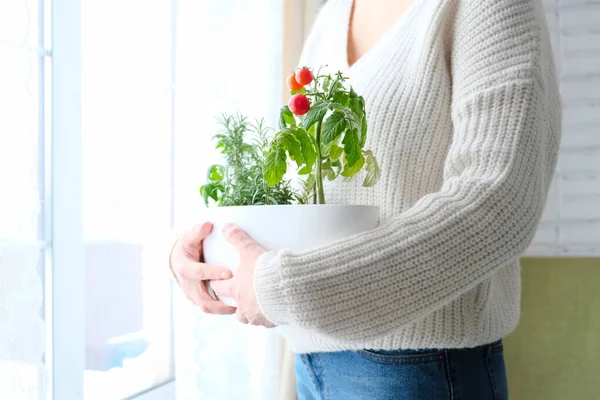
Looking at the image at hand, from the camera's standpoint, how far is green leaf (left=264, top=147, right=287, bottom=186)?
63 cm

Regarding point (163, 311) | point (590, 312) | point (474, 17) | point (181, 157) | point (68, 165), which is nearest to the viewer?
point (474, 17)

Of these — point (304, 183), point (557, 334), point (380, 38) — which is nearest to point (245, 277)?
point (304, 183)

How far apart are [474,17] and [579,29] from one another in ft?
3.20

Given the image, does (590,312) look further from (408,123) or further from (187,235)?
(187,235)

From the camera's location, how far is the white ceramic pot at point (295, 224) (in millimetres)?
616

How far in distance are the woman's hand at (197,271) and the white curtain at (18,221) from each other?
239 millimetres

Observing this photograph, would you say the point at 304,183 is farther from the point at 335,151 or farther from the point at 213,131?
the point at 213,131

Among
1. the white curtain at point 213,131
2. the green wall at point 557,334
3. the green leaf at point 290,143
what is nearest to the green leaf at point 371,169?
the green leaf at point 290,143

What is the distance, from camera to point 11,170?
2.66 ft

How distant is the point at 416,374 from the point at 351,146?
0.33m

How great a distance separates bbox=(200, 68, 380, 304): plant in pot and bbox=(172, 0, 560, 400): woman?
0.02 meters

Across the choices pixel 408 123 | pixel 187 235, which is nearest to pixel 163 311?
pixel 187 235

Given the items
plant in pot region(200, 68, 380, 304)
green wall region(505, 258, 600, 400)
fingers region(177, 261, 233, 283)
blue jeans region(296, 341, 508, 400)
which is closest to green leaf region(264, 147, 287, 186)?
plant in pot region(200, 68, 380, 304)

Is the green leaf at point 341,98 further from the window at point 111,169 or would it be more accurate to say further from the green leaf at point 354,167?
the window at point 111,169
